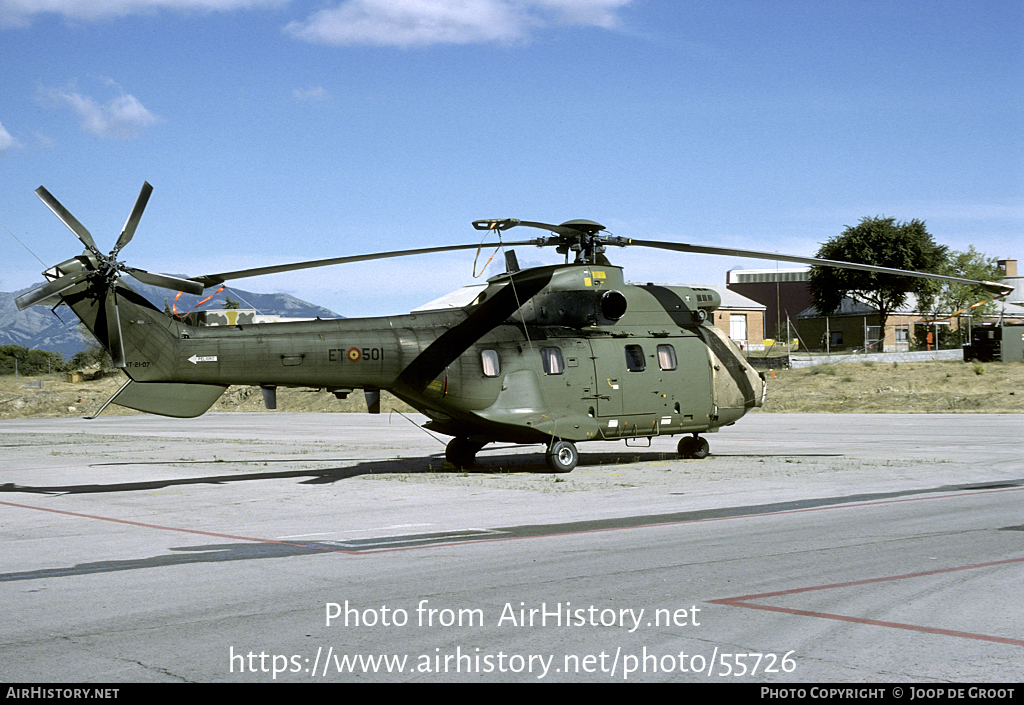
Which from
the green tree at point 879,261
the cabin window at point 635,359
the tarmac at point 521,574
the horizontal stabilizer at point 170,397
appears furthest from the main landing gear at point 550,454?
the green tree at point 879,261

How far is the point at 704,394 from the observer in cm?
2366

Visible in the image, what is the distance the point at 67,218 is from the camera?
16906mm

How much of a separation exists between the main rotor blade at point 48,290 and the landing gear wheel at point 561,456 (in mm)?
10083

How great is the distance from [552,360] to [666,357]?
3.25 meters

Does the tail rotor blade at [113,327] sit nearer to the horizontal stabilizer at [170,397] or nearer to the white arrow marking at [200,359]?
the horizontal stabilizer at [170,397]

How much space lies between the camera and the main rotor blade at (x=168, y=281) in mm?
16812

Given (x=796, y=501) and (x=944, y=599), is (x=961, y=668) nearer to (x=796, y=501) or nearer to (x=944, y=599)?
(x=944, y=599)

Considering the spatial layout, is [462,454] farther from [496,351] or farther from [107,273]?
[107,273]

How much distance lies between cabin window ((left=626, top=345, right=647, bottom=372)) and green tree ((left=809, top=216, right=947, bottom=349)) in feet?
210

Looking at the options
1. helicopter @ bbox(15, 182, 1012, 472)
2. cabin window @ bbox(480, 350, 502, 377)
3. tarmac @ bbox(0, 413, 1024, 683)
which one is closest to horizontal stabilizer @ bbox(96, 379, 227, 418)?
helicopter @ bbox(15, 182, 1012, 472)

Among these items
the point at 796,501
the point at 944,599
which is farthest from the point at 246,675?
the point at 796,501

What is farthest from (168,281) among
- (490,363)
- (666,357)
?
(666,357)

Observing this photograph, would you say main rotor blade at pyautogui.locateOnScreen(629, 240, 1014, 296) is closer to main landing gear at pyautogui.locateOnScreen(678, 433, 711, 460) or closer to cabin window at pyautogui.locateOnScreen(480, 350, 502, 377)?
cabin window at pyautogui.locateOnScreen(480, 350, 502, 377)
